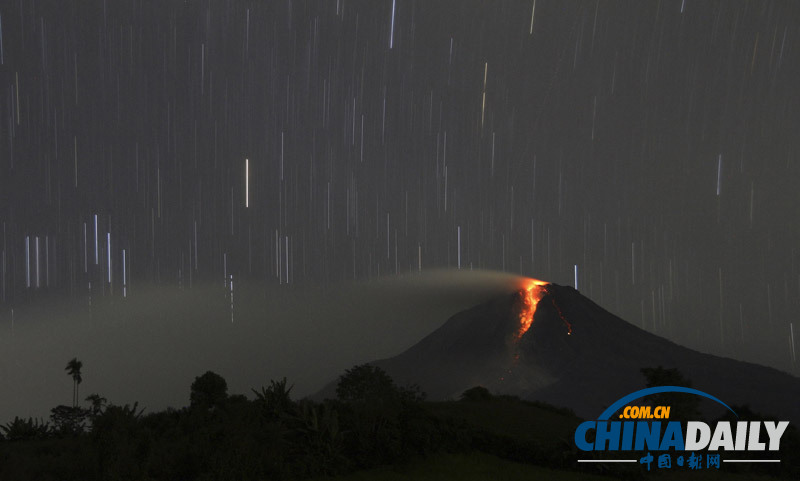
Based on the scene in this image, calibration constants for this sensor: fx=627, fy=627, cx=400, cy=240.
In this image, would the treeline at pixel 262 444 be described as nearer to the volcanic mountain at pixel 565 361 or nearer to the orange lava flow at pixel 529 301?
the volcanic mountain at pixel 565 361

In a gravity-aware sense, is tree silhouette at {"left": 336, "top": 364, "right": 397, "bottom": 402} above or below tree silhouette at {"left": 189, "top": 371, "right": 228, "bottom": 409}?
below

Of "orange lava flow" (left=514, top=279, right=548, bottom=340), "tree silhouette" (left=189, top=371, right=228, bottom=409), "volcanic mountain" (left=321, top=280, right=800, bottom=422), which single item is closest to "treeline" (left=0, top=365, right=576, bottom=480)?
"tree silhouette" (left=189, top=371, right=228, bottom=409)

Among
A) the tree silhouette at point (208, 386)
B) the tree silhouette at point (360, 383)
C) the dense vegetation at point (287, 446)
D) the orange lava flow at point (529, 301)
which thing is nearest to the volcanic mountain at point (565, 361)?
the orange lava flow at point (529, 301)

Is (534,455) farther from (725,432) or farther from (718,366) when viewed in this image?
(718,366)

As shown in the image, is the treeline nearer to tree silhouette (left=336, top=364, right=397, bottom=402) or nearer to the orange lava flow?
tree silhouette (left=336, top=364, right=397, bottom=402)

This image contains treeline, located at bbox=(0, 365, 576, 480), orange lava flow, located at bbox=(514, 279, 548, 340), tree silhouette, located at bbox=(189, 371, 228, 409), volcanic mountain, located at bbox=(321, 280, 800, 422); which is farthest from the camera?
orange lava flow, located at bbox=(514, 279, 548, 340)

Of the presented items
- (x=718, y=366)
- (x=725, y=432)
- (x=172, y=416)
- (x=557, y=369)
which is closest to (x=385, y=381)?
(x=172, y=416)

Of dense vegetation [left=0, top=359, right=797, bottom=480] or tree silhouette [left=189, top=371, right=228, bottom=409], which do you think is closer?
dense vegetation [left=0, top=359, right=797, bottom=480]
